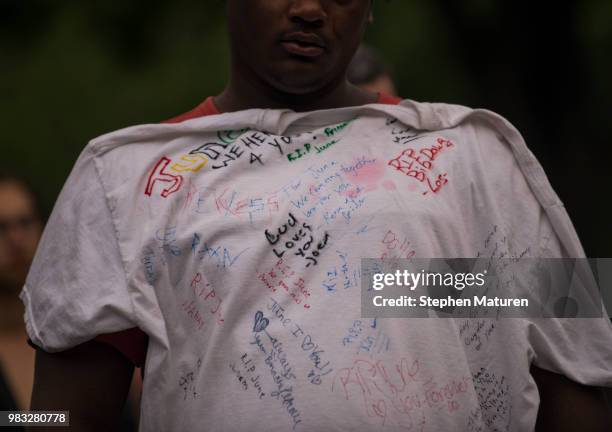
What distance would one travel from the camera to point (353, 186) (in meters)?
2.70

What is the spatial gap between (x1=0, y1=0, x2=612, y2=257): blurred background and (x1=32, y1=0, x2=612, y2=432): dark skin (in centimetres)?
396

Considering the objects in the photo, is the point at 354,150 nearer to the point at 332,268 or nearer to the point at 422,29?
the point at 332,268

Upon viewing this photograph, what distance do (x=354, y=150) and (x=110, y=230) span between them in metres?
0.55

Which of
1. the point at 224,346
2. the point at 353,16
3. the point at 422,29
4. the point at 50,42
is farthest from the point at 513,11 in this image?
the point at 224,346

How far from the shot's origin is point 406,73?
6875mm

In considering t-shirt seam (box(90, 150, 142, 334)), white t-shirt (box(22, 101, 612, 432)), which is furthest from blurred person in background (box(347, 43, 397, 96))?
t-shirt seam (box(90, 150, 142, 334))

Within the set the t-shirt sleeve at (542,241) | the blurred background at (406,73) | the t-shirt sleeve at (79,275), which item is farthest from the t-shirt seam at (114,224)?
the blurred background at (406,73)

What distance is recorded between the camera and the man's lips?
2.77 m

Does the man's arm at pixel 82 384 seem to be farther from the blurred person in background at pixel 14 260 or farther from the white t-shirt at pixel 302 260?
the blurred person in background at pixel 14 260

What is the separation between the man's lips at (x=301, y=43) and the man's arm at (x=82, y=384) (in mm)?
744

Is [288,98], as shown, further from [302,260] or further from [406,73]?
[406,73]

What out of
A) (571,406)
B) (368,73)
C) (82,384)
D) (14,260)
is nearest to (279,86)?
(82,384)

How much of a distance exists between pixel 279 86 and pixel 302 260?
45 cm

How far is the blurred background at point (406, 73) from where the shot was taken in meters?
6.95
